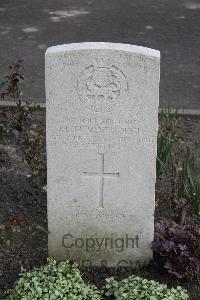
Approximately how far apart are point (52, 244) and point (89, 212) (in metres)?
0.34

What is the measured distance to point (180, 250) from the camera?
14.6 feet

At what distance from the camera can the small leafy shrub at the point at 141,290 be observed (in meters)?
4.13

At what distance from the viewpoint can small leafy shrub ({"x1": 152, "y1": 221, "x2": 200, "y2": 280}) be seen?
174 inches

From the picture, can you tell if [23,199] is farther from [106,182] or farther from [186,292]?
[186,292]

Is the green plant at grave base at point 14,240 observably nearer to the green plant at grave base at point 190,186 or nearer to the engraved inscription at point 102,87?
the engraved inscription at point 102,87

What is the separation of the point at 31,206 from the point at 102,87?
150cm

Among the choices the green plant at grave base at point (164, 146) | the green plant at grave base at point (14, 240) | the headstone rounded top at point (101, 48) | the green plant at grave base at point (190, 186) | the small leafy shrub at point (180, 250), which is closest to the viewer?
the headstone rounded top at point (101, 48)

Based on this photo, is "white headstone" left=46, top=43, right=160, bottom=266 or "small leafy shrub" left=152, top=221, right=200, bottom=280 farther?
"small leafy shrub" left=152, top=221, right=200, bottom=280

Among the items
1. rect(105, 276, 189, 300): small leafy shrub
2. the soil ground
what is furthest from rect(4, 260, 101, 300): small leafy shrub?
the soil ground

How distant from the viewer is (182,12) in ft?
37.6

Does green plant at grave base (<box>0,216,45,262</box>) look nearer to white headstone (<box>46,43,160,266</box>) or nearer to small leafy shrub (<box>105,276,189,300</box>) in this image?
white headstone (<box>46,43,160,266</box>)

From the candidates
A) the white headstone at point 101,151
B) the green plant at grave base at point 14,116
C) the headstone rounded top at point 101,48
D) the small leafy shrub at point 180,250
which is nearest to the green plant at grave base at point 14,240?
the white headstone at point 101,151

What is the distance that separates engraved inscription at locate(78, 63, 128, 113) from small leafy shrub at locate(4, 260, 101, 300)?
3.32 ft

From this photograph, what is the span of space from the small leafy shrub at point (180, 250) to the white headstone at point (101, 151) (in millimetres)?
110
